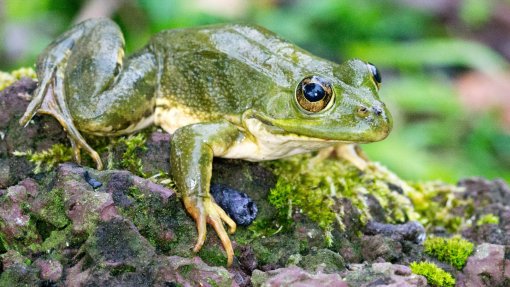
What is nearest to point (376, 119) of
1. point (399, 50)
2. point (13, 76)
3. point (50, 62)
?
point (50, 62)

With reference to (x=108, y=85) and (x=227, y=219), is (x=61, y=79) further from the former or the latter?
(x=227, y=219)

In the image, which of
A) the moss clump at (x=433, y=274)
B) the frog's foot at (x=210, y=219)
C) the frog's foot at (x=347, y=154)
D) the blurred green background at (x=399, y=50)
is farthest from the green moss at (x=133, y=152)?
the blurred green background at (x=399, y=50)

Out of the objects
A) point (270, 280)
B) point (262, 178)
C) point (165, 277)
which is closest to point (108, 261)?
point (165, 277)

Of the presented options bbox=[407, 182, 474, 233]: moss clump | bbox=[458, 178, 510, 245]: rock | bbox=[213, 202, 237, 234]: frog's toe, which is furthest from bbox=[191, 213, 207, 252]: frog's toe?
bbox=[458, 178, 510, 245]: rock

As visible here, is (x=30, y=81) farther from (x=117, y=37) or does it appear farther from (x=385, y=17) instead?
(x=385, y=17)

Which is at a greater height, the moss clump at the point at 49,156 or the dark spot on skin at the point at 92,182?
the dark spot on skin at the point at 92,182

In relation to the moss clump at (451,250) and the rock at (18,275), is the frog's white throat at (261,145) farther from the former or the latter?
the rock at (18,275)
